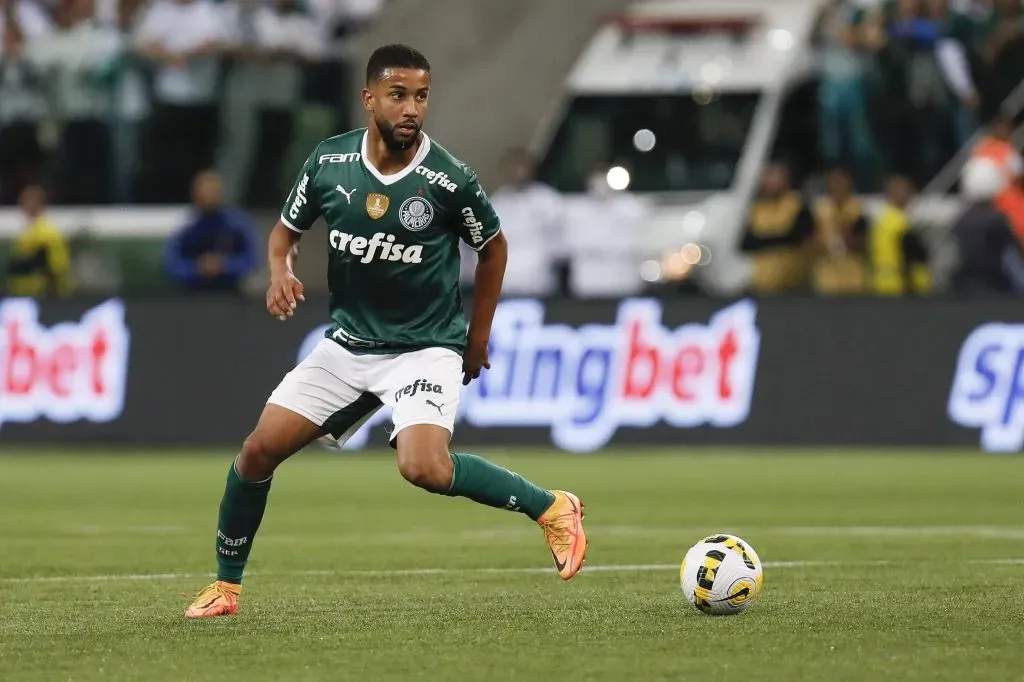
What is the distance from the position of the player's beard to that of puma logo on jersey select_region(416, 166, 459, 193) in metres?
0.11

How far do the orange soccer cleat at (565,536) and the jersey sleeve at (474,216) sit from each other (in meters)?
1.14

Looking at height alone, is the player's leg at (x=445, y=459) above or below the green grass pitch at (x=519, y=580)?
above

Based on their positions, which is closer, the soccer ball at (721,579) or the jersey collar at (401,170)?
the soccer ball at (721,579)

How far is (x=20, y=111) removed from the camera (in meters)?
25.1

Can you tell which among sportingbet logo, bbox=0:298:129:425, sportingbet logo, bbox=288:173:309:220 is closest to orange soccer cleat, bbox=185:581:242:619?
sportingbet logo, bbox=288:173:309:220

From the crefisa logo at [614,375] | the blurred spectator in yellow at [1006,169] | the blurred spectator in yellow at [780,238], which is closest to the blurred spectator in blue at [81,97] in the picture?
the crefisa logo at [614,375]

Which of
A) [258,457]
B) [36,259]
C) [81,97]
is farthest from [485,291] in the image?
[81,97]

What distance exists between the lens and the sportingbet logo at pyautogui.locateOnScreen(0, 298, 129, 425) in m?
19.1

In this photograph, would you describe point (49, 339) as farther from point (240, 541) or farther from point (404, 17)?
point (240, 541)

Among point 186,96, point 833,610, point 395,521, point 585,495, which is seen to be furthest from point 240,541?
point 186,96

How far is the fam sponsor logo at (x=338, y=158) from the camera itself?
845 centimetres

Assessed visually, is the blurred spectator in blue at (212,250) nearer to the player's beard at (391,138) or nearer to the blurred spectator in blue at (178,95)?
the blurred spectator in blue at (178,95)

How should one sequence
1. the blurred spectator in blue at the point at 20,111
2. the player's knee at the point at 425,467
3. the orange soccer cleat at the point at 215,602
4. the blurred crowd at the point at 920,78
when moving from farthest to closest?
the blurred spectator in blue at the point at 20,111, the blurred crowd at the point at 920,78, the orange soccer cleat at the point at 215,602, the player's knee at the point at 425,467

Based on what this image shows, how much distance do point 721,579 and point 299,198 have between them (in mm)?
2286
